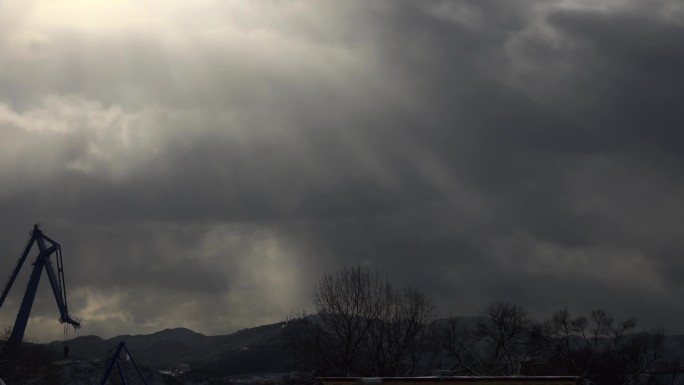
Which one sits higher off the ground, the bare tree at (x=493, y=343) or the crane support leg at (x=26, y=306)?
the crane support leg at (x=26, y=306)

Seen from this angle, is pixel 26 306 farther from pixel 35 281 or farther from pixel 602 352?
pixel 602 352

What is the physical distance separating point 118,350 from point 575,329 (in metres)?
69.6

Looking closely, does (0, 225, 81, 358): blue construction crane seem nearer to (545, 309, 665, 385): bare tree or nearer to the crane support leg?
the crane support leg

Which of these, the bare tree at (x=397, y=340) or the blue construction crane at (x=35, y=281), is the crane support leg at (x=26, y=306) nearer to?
the blue construction crane at (x=35, y=281)

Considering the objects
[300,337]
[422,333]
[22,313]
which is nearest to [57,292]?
[22,313]

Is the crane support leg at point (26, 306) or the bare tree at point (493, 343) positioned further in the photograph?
the crane support leg at point (26, 306)

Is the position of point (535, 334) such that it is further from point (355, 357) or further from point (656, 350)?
point (355, 357)

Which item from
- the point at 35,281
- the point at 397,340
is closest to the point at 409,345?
the point at 397,340

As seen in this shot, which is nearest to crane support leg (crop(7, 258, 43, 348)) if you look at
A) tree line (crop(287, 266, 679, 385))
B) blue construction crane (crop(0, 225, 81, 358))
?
blue construction crane (crop(0, 225, 81, 358))

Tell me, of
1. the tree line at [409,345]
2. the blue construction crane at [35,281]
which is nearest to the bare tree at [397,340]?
the tree line at [409,345]

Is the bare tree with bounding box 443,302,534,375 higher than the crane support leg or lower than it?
lower

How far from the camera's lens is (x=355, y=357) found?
93438 millimetres

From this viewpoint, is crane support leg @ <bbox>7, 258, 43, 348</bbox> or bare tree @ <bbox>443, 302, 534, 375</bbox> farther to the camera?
crane support leg @ <bbox>7, 258, 43, 348</bbox>

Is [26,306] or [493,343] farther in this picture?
[26,306]
